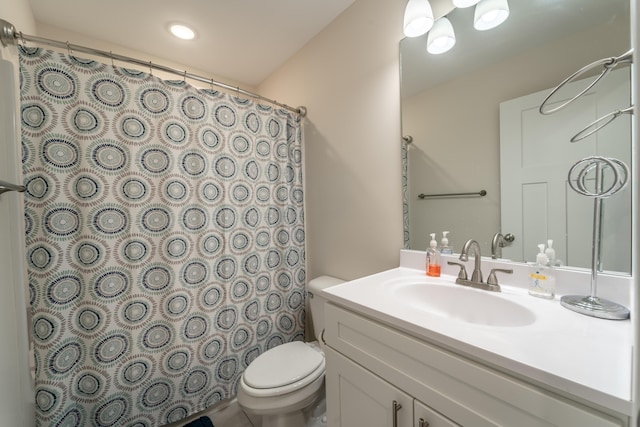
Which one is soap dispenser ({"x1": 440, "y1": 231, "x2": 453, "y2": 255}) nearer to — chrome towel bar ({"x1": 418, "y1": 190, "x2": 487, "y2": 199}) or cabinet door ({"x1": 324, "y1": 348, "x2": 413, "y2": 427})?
chrome towel bar ({"x1": 418, "y1": 190, "x2": 487, "y2": 199})

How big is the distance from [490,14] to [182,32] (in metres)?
1.74

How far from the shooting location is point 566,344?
1.72 feet

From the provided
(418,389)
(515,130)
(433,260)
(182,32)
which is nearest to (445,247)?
(433,260)

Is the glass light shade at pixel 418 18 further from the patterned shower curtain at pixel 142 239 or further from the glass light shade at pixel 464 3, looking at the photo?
the patterned shower curtain at pixel 142 239

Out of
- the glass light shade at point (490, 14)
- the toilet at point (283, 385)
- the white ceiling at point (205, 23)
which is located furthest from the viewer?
the white ceiling at point (205, 23)

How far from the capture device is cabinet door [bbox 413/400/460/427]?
22.4 inches

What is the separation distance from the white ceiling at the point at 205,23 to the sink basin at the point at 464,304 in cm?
157

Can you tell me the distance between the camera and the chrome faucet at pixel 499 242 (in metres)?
0.92

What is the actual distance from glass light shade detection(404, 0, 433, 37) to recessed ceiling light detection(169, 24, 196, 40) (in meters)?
1.36

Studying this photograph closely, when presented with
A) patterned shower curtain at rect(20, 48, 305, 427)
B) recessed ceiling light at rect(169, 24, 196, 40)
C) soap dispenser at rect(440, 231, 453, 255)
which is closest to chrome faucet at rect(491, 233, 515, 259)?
soap dispenser at rect(440, 231, 453, 255)

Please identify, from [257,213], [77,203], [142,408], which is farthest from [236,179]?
[142,408]

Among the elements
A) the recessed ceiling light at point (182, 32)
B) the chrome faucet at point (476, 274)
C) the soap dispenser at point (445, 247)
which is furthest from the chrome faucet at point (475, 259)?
the recessed ceiling light at point (182, 32)

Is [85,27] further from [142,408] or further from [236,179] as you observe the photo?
[142,408]

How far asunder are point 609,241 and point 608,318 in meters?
0.24
